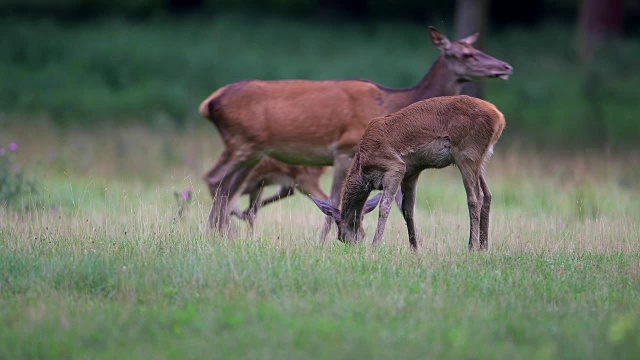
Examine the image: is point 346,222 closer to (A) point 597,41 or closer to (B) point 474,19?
(B) point 474,19

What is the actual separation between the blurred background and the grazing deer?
20.3 ft

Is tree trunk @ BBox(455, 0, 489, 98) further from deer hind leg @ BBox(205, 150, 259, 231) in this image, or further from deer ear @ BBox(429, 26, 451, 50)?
deer hind leg @ BBox(205, 150, 259, 231)

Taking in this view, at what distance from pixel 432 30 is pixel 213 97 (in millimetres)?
2507

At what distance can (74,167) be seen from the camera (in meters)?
15.6

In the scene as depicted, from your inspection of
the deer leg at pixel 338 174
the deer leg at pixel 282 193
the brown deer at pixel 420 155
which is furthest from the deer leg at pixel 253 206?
the brown deer at pixel 420 155

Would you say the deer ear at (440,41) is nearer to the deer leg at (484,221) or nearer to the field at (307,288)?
the field at (307,288)

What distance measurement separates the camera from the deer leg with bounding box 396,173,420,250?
8971 mm

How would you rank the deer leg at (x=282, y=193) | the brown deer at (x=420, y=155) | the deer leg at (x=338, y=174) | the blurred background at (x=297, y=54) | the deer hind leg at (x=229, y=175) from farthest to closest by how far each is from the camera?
the blurred background at (x=297, y=54) → the deer leg at (x=282, y=193) → the deer hind leg at (x=229, y=175) → the deer leg at (x=338, y=174) → the brown deer at (x=420, y=155)

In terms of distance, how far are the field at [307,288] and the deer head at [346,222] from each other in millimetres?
264

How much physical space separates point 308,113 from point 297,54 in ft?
46.9

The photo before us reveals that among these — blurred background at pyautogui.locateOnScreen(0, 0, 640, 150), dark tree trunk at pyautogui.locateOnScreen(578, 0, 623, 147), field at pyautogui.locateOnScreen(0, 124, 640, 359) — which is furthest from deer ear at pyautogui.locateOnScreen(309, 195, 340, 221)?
dark tree trunk at pyautogui.locateOnScreen(578, 0, 623, 147)

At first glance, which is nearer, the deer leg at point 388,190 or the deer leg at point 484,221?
the deer leg at point 388,190

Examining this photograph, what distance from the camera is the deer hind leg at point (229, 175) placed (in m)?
11.2

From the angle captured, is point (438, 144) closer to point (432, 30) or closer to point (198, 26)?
point (432, 30)
